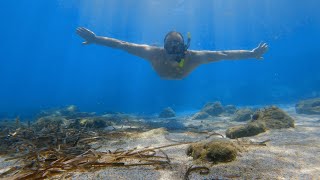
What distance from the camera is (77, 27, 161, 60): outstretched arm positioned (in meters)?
10.1

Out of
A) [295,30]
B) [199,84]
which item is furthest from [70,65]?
[295,30]

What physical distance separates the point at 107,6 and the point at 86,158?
2174 inches

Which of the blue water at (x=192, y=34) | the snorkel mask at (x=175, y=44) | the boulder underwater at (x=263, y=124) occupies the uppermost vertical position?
the blue water at (x=192, y=34)

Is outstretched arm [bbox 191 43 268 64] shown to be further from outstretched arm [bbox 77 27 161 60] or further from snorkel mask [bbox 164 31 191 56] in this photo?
outstretched arm [bbox 77 27 161 60]

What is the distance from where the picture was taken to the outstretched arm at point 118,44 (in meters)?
10.1

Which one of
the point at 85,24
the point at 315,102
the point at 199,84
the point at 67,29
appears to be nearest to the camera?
the point at 315,102

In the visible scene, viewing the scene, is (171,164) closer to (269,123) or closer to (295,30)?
(269,123)

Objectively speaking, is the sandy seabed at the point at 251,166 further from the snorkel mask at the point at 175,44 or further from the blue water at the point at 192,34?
the blue water at the point at 192,34

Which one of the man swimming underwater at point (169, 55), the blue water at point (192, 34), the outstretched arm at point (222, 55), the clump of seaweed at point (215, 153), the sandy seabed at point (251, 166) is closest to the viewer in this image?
the sandy seabed at point (251, 166)

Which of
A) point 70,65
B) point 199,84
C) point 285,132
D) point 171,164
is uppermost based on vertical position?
point 70,65

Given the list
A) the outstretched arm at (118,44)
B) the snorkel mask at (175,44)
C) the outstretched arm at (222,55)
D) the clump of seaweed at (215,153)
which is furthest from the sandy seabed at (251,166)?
the outstretched arm at (118,44)

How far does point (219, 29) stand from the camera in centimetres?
7044

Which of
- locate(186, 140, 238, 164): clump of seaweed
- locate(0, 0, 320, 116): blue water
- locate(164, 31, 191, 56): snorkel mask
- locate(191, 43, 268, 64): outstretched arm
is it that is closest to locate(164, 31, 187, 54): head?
locate(164, 31, 191, 56): snorkel mask

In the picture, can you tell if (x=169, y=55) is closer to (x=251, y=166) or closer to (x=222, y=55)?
(x=222, y=55)
